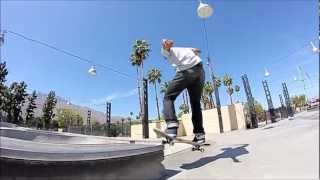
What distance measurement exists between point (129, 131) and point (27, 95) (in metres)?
36.2

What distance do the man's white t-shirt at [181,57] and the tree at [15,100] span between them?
185ft

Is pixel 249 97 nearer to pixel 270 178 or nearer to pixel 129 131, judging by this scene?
pixel 270 178

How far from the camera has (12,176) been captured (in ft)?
7.28

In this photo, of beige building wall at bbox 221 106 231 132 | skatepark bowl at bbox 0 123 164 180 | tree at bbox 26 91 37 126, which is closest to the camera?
skatepark bowl at bbox 0 123 164 180

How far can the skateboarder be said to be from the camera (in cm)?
461

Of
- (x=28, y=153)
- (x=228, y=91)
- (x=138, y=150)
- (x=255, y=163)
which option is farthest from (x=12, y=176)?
(x=228, y=91)

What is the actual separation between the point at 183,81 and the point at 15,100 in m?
62.6

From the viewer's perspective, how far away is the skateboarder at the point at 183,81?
181 inches

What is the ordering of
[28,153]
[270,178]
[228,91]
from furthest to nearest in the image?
1. [228,91]
2. [270,178]
3. [28,153]

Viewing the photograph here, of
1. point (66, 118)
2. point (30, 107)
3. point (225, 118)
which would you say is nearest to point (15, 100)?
point (30, 107)

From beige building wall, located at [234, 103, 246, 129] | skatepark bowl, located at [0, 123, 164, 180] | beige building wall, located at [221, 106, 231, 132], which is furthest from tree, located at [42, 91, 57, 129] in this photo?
skatepark bowl, located at [0, 123, 164, 180]

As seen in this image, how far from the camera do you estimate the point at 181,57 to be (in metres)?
4.82

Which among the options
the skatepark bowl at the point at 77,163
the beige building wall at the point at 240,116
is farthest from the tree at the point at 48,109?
A: the skatepark bowl at the point at 77,163

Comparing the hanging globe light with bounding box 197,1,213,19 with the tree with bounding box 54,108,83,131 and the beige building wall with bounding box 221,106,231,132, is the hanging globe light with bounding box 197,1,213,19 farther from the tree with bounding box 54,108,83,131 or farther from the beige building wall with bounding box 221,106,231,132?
the tree with bounding box 54,108,83,131
